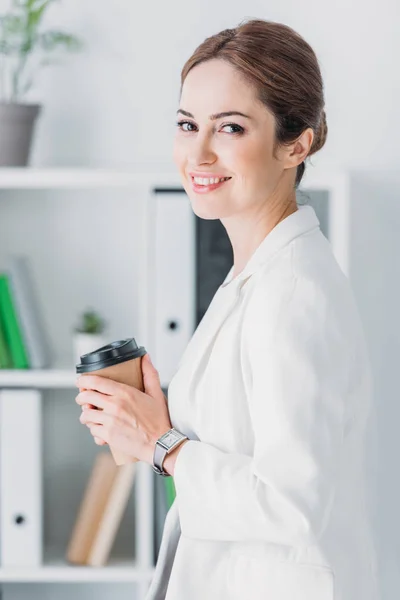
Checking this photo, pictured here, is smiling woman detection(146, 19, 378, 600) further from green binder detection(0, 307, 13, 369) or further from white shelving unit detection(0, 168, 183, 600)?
green binder detection(0, 307, 13, 369)

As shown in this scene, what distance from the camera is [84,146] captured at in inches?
101

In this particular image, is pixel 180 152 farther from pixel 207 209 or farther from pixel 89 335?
pixel 89 335

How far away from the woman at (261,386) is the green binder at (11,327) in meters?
1.11

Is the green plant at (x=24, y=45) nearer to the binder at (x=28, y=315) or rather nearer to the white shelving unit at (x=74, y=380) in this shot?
the white shelving unit at (x=74, y=380)

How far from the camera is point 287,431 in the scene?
106 cm

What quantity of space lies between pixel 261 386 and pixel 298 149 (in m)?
0.37

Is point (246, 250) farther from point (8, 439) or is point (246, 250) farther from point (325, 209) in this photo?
point (8, 439)

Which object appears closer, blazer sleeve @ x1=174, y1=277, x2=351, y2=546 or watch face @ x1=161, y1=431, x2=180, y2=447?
blazer sleeve @ x1=174, y1=277, x2=351, y2=546

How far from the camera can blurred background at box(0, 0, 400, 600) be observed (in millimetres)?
2535

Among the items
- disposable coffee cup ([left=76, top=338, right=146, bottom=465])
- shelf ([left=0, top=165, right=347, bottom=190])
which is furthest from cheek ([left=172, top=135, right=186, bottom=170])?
shelf ([left=0, top=165, right=347, bottom=190])

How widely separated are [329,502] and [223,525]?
0.14 meters

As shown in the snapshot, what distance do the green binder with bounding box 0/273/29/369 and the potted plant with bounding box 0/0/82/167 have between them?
34cm

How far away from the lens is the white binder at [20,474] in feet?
7.60

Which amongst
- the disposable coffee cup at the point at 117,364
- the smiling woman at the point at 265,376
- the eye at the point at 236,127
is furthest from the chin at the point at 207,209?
the disposable coffee cup at the point at 117,364
